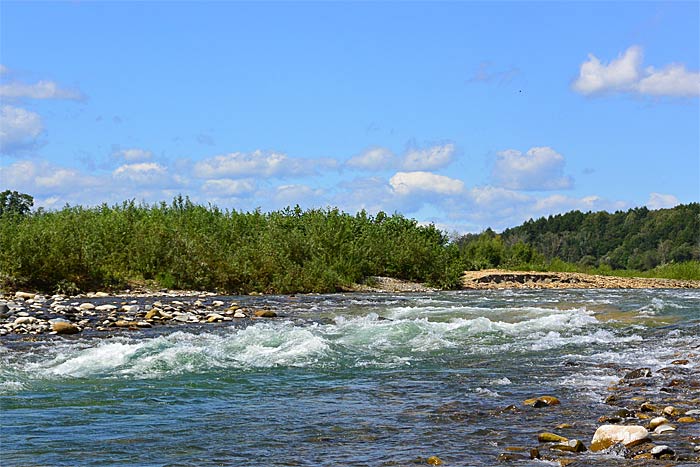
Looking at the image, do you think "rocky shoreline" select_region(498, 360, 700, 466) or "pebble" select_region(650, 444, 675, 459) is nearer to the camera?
"pebble" select_region(650, 444, 675, 459)

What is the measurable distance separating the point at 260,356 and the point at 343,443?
5.94 meters

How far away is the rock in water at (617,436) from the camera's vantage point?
7172mm

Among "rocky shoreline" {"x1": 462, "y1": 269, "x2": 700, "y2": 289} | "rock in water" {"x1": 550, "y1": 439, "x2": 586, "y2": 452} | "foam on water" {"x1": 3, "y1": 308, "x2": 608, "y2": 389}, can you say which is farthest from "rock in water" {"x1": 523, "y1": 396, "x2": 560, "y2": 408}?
"rocky shoreline" {"x1": 462, "y1": 269, "x2": 700, "y2": 289}

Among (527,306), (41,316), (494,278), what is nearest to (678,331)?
(527,306)

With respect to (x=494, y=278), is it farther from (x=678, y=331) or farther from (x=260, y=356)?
(x=260, y=356)

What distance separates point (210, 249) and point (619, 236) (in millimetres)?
79515

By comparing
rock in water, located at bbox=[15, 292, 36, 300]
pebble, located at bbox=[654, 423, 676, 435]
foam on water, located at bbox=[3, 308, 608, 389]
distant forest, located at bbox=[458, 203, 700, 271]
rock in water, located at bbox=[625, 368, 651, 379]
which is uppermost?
distant forest, located at bbox=[458, 203, 700, 271]

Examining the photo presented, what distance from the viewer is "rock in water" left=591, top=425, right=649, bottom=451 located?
7.17 metres

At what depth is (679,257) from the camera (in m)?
79.8

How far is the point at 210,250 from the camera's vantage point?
29781 millimetres

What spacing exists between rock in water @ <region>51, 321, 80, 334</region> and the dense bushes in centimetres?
941

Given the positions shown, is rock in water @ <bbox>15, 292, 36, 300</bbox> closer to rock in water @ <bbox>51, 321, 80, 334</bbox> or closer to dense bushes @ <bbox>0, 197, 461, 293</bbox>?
dense bushes @ <bbox>0, 197, 461, 293</bbox>

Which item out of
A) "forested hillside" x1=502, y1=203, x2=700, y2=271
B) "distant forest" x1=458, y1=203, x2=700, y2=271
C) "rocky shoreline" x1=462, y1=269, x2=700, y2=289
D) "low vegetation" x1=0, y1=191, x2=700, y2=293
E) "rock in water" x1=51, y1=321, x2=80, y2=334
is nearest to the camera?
"rock in water" x1=51, y1=321, x2=80, y2=334

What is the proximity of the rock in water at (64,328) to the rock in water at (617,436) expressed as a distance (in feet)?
38.9
